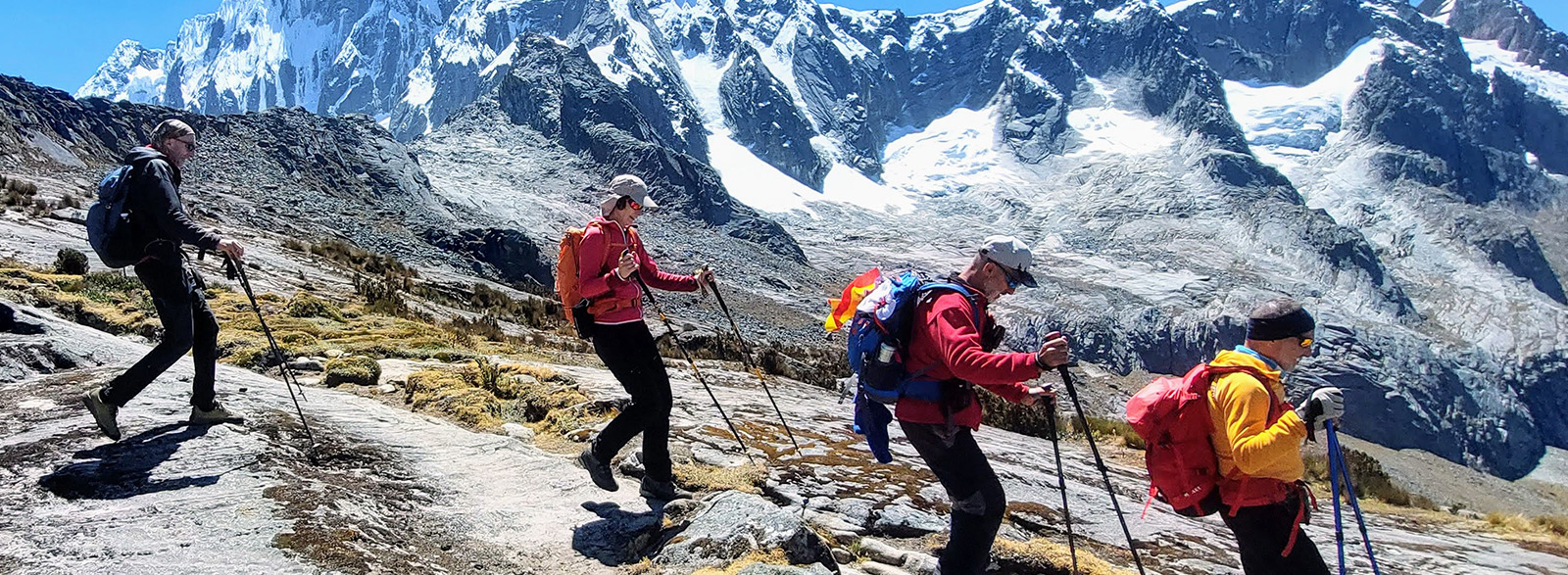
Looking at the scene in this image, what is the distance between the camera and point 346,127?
83.1 m

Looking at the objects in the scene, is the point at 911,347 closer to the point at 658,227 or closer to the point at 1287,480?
the point at 1287,480

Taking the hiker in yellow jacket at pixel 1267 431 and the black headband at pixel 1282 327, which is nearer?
the hiker in yellow jacket at pixel 1267 431

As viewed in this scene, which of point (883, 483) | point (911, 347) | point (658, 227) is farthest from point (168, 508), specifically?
point (658, 227)

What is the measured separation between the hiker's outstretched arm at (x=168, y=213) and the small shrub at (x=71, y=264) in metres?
11.2

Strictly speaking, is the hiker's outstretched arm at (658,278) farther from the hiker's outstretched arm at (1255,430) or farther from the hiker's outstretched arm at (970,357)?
the hiker's outstretched arm at (1255,430)

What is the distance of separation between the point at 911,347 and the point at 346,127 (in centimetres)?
9212

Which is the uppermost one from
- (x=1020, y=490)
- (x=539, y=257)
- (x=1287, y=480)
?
(x=1287, y=480)

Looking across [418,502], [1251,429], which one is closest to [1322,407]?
[1251,429]

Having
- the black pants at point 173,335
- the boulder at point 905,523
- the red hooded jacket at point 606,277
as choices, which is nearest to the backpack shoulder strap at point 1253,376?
the boulder at point 905,523

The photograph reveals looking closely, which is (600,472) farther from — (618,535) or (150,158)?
(150,158)

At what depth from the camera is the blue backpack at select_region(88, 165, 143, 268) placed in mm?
5328

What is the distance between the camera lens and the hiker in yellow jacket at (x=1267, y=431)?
3559 millimetres

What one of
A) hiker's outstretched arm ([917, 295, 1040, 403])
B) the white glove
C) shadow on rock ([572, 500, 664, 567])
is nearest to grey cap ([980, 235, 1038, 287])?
hiker's outstretched arm ([917, 295, 1040, 403])

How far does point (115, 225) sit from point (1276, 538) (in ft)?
22.7
